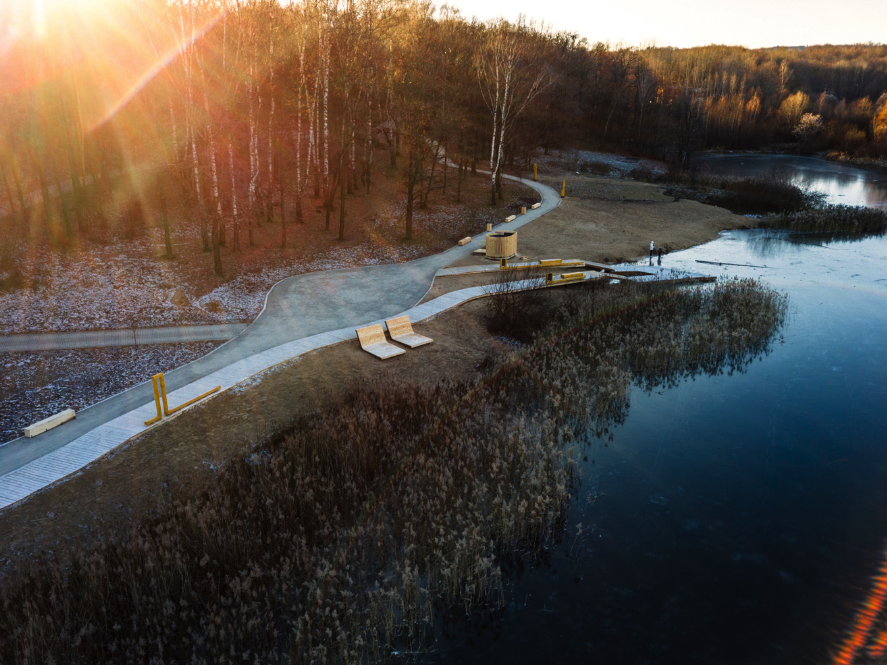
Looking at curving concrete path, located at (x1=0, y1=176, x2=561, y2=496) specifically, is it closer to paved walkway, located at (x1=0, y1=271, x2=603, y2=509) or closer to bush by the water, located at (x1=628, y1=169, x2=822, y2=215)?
paved walkway, located at (x1=0, y1=271, x2=603, y2=509)

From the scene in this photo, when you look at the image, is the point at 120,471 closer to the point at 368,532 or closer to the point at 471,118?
the point at 368,532

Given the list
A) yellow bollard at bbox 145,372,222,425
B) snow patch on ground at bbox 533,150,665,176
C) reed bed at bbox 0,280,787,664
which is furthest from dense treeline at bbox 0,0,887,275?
reed bed at bbox 0,280,787,664

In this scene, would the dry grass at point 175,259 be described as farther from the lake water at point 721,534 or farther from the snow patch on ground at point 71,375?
the lake water at point 721,534

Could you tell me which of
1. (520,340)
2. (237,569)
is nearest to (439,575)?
(237,569)

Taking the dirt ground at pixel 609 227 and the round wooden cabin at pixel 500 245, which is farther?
the dirt ground at pixel 609 227

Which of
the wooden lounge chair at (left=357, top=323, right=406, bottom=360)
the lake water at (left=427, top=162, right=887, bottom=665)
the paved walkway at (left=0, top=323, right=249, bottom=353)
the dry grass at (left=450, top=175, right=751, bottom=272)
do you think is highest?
the dry grass at (left=450, top=175, right=751, bottom=272)

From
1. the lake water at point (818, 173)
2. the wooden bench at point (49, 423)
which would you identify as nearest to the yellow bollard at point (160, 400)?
the wooden bench at point (49, 423)

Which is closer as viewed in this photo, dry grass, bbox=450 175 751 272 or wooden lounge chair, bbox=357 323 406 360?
wooden lounge chair, bbox=357 323 406 360
